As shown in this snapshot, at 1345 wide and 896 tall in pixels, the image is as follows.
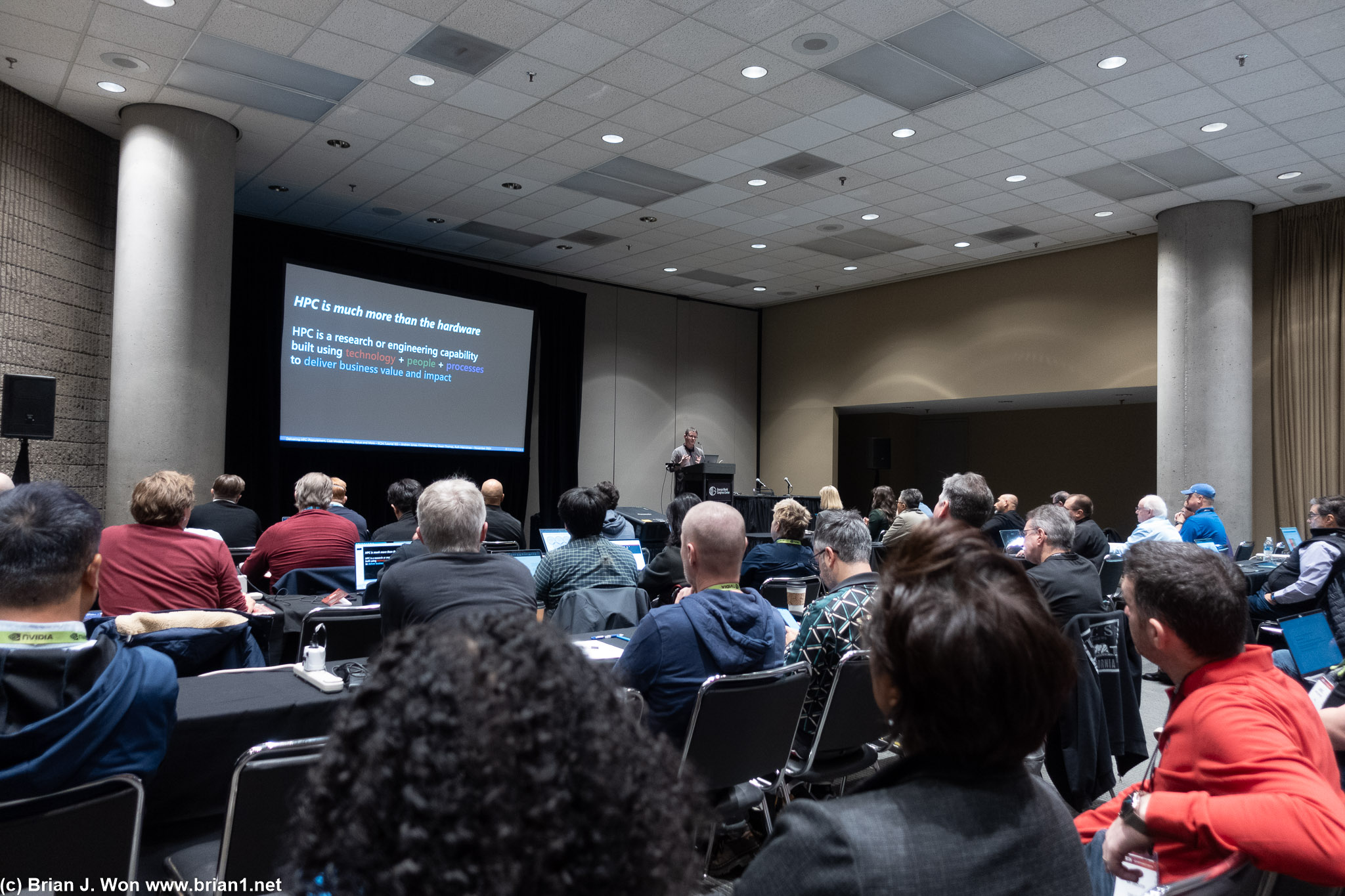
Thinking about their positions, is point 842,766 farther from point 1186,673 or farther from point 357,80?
point 357,80

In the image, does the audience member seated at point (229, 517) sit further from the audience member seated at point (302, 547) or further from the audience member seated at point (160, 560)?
the audience member seated at point (160, 560)

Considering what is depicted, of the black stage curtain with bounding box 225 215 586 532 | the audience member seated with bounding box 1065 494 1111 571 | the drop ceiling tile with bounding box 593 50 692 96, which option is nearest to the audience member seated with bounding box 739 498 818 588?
the audience member seated with bounding box 1065 494 1111 571

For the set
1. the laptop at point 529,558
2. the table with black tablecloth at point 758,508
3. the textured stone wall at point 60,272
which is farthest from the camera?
the table with black tablecloth at point 758,508

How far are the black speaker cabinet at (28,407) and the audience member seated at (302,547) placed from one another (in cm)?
223

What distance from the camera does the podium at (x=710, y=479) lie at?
33.7ft

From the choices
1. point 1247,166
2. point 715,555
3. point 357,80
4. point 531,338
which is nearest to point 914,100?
point 1247,166

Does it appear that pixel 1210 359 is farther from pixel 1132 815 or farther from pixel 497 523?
pixel 1132 815

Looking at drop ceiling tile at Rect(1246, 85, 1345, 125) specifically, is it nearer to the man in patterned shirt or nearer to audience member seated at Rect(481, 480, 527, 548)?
the man in patterned shirt

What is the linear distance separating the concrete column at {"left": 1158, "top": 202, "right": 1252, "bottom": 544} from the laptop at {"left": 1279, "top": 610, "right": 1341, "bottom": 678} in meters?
5.36

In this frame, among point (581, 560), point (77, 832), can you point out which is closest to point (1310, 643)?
point (581, 560)

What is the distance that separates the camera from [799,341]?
12.7 metres

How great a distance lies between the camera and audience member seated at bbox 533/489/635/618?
376 cm

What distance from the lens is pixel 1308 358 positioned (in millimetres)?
8172

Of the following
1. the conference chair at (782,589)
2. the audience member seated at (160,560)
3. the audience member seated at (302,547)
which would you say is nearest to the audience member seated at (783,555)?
the conference chair at (782,589)
